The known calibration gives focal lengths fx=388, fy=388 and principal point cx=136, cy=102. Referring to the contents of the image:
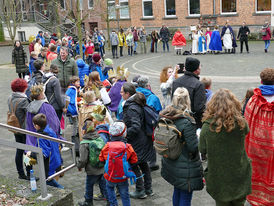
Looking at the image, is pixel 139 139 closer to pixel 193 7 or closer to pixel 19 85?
pixel 19 85

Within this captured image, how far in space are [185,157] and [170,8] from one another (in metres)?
31.0

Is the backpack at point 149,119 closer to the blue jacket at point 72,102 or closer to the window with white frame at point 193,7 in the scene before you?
the blue jacket at point 72,102

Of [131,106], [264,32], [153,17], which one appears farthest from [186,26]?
[131,106]

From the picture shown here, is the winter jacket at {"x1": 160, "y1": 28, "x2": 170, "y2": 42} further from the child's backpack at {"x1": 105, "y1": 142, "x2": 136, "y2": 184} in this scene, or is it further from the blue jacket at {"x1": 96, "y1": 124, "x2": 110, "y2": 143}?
the child's backpack at {"x1": 105, "y1": 142, "x2": 136, "y2": 184}

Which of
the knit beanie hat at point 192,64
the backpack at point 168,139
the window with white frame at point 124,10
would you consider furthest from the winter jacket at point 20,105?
the window with white frame at point 124,10

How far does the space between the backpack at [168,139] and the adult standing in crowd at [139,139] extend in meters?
1.19

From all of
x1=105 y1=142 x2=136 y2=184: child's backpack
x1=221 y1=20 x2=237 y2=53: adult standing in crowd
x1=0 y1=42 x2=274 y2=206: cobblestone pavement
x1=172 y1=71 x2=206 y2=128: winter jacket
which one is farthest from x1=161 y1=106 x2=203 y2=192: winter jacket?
x1=221 y1=20 x2=237 y2=53: adult standing in crowd

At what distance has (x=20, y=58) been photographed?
15.8 meters

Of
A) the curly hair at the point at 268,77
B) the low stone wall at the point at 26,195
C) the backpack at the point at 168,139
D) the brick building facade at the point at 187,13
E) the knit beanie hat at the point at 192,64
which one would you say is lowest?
the low stone wall at the point at 26,195

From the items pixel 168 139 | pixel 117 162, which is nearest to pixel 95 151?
pixel 117 162

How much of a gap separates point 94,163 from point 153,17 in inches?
1210

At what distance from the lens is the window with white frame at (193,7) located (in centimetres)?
3278

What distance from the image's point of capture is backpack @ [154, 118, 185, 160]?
4.52m

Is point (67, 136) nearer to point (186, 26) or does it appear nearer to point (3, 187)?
point (3, 187)
